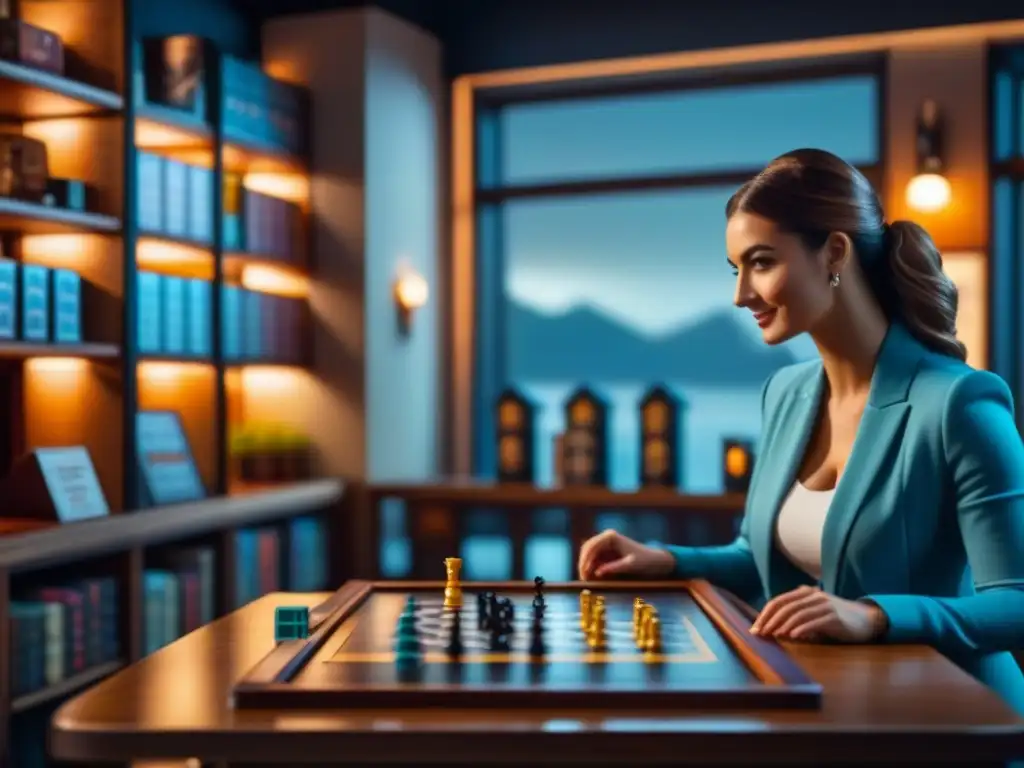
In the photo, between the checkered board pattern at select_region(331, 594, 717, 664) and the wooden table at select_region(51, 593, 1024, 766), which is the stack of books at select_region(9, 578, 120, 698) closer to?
the checkered board pattern at select_region(331, 594, 717, 664)

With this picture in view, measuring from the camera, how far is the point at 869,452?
6.71 ft

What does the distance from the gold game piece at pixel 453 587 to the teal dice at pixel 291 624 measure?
0.32 metres

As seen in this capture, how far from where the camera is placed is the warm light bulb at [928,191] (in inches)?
208

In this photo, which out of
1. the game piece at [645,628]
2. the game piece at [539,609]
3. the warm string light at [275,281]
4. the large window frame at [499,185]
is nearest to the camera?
the game piece at [645,628]

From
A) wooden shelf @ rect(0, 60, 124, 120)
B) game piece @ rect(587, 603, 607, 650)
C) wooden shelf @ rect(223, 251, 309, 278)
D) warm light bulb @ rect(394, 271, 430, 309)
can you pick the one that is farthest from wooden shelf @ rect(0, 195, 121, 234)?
game piece @ rect(587, 603, 607, 650)

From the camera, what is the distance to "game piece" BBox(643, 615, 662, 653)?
1684mm

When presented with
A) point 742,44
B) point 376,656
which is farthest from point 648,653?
point 742,44

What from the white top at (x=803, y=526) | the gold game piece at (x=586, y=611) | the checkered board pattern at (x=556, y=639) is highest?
the white top at (x=803, y=526)

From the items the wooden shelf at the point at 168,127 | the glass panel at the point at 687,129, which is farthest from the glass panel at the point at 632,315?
the wooden shelf at the point at 168,127

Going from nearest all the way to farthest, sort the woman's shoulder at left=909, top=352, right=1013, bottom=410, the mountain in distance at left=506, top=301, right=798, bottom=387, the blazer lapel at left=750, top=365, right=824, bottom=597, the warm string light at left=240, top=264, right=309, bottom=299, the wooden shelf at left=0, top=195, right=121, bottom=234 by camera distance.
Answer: the woman's shoulder at left=909, top=352, right=1013, bottom=410
the blazer lapel at left=750, top=365, right=824, bottom=597
the wooden shelf at left=0, top=195, right=121, bottom=234
the warm string light at left=240, top=264, right=309, bottom=299
the mountain in distance at left=506, top=301, right=798, bottom=387

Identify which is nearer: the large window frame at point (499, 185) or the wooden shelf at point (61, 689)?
the wooden shelf at point (61, 689)

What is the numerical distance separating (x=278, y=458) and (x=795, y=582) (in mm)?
3526

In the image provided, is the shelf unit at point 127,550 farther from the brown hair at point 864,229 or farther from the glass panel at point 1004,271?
the glass panel at point 1004,271

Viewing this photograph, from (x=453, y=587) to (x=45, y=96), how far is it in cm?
267
